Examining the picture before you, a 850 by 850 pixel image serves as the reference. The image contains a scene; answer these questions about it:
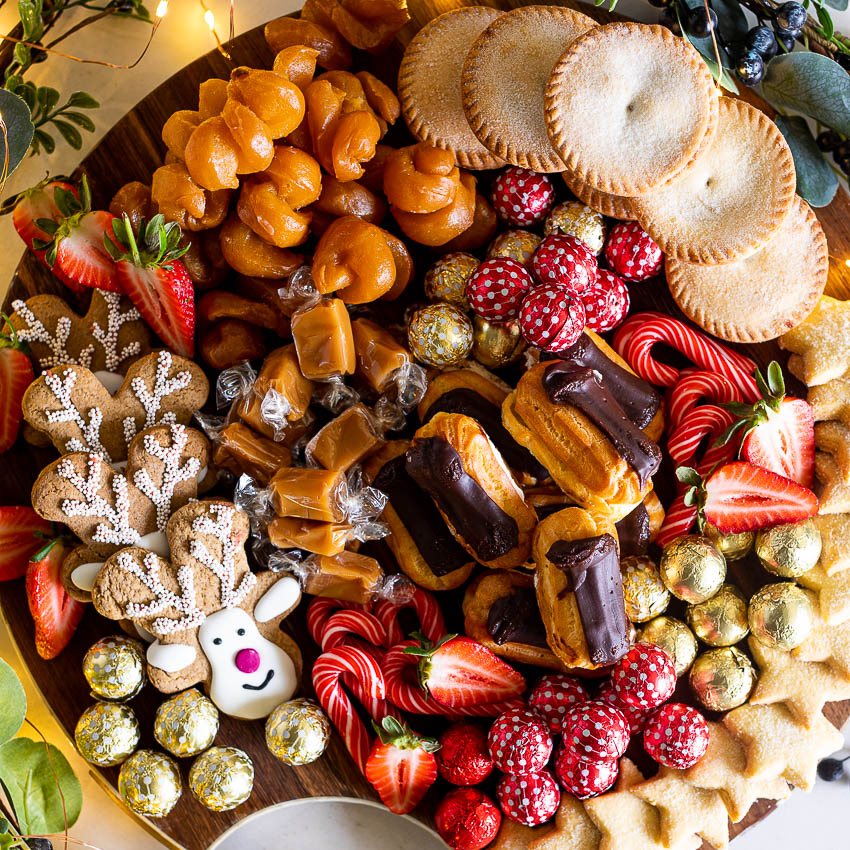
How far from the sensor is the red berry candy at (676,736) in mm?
1912

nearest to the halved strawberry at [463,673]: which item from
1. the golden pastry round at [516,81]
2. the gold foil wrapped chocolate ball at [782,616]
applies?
the gold foil wrapped chocolate ball at [782,616]

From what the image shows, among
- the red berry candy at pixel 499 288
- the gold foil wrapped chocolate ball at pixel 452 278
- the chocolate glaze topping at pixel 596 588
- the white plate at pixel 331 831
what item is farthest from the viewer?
the white plate at pixel 331 831

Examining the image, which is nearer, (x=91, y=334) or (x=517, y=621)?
(x=517, y=621)

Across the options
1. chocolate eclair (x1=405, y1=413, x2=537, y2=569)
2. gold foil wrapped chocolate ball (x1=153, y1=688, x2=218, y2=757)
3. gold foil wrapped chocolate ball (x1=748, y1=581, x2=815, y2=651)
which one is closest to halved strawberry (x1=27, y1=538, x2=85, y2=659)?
gold foil wrapped chocolate ball (x1=153, y1=688, x2=218, y2=757)

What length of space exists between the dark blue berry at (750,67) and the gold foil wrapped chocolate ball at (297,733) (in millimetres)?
1836

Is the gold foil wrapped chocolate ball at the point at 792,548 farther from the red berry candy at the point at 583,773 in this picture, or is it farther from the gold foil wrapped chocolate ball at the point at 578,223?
the gold foil wrapped chocolate ball at the point at 578,223

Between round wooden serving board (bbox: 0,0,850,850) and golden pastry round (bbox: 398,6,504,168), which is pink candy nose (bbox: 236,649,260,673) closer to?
round wooden serving board (bbox: 0,0,850,850)

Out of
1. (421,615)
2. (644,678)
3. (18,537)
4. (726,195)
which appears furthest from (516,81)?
(18,537)

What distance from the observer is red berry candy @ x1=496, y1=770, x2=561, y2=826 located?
76.3 inches

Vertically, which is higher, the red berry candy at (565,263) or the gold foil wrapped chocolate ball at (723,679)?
the red berry candy at (565,263)

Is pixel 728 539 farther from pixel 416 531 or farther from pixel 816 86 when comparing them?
pixel 816 86

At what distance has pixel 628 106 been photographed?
1977 mm

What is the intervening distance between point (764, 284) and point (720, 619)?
2.69 ft

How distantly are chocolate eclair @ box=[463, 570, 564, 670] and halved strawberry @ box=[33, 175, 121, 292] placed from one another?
46.3 inches
